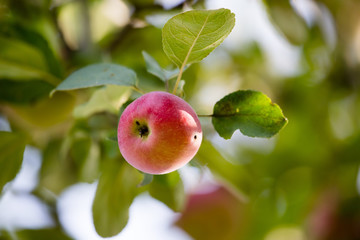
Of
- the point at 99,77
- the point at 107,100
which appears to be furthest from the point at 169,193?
the point at 99,77

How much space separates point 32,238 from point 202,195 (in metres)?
0.61

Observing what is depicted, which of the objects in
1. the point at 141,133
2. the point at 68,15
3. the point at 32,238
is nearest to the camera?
the point at 141,133

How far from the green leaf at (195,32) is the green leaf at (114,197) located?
1.07ft

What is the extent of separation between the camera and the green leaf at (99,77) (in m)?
0.56

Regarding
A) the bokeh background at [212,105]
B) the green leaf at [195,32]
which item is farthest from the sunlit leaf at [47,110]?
the green leaf at [195,32]

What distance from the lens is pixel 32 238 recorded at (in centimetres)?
117

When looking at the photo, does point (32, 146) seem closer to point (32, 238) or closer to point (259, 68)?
point (32, 238)

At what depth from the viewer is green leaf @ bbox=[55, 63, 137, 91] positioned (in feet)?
1.83

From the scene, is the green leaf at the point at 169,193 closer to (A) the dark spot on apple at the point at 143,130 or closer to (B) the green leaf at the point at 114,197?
(B) the green leaf at the point at 114,197

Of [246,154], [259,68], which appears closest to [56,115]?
[246,154]

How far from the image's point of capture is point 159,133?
1.63 feet

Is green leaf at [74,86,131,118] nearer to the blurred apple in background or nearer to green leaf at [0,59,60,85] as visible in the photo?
green leaf at [0,59,60,85]

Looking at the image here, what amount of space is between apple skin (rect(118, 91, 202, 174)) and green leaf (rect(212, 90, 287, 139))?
0.24ft

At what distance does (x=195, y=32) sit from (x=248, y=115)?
136 mm
